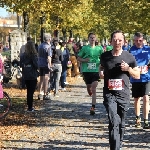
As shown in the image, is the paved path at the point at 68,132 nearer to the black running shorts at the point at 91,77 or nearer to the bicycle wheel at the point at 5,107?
the bicycle wheel at the point at 5,107

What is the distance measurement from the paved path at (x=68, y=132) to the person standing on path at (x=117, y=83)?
34.1 inches

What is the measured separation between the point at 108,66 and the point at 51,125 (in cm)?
327

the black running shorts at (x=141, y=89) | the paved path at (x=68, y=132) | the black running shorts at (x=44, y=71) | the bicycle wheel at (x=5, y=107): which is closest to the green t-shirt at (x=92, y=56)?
the paved path at (x=68, y=132)

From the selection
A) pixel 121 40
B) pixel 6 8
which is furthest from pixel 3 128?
pixel 6 8

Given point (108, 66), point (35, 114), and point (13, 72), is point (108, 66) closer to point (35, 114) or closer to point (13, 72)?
point (35, 114)

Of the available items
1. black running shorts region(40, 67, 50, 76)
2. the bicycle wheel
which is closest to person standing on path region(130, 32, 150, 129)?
the bicycle wheel

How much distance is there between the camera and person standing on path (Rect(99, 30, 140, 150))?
6.46 meters

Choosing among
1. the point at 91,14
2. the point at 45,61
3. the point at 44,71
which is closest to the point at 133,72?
the point at 45,61

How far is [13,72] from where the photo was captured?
1848 centimetres

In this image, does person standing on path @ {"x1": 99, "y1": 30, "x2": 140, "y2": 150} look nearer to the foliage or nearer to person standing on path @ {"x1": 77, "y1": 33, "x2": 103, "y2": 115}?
person standing on path @ {"x1": 77, "y1": 33, "x2": 103, "y2": 115}

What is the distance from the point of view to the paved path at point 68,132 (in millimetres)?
7527

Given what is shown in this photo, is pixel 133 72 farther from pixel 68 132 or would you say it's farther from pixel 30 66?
pixel 30 66

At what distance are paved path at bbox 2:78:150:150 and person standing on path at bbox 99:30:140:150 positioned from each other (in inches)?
34.1

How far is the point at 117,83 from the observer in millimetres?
6508
